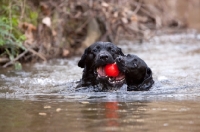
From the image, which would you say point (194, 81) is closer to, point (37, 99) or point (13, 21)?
point (37, 99)

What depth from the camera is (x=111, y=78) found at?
7262 millimetres

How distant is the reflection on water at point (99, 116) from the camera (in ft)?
15.8

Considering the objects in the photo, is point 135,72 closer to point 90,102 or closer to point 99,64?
point 99,64

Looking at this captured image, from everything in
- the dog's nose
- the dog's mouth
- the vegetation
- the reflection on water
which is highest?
the vegetation

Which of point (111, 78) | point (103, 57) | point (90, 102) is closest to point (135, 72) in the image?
point (111, 78)

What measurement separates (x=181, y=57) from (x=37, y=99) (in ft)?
19.1

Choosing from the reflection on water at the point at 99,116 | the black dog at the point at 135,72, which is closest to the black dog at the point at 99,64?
the black dog at the point at 135,72

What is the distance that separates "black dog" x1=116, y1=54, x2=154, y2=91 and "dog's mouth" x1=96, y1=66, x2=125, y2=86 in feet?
0.30

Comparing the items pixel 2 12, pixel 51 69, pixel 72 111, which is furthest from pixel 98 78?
pixel 2 12

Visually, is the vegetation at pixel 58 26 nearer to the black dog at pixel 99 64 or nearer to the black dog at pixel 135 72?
the black dog at pixel 99 64

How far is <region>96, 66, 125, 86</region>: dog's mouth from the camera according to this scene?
7215 mm

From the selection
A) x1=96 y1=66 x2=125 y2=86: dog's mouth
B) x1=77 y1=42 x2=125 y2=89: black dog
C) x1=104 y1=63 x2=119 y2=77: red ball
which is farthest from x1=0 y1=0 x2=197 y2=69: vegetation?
x1=104 y1=63 x2=119 y2=77: red ball

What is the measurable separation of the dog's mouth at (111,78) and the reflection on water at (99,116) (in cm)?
94

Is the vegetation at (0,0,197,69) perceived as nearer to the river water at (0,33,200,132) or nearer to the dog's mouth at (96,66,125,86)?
the river water at (0,33,200,132)
